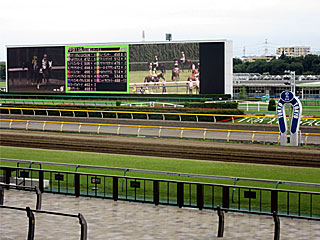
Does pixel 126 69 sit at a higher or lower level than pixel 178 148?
higher

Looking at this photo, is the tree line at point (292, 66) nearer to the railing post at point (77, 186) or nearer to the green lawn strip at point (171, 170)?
the green lawn strip at point (171, 170)

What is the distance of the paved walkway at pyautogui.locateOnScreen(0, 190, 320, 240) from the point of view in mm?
9570

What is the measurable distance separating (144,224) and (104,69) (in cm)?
4358

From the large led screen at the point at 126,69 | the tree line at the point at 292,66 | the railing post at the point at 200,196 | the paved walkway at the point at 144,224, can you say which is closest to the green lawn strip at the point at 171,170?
the railing post at the point at 200,196

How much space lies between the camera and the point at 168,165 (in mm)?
18797

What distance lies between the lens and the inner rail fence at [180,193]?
1107 cm

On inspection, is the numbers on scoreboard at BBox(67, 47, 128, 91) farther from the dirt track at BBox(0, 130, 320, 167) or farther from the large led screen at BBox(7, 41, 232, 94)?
the dirt track at BBox(0, 130, 320, 167)

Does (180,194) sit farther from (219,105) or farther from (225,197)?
(219,105)

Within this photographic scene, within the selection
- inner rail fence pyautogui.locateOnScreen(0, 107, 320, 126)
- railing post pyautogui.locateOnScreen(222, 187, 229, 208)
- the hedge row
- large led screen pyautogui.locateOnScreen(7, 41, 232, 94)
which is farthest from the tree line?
railing post pyautogui.locateOnScreen(222, 187, 229, 208)

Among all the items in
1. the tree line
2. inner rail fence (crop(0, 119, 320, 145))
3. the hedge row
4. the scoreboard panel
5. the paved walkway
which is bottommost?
the paved walkway

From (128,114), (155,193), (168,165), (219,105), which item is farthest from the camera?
(219,105)

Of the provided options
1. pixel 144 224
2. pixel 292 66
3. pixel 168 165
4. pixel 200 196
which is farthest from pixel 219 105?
pixel 292 66

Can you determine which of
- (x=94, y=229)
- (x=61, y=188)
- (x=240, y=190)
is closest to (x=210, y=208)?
(x=240, y=190)

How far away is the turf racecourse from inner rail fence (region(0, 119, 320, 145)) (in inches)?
182
